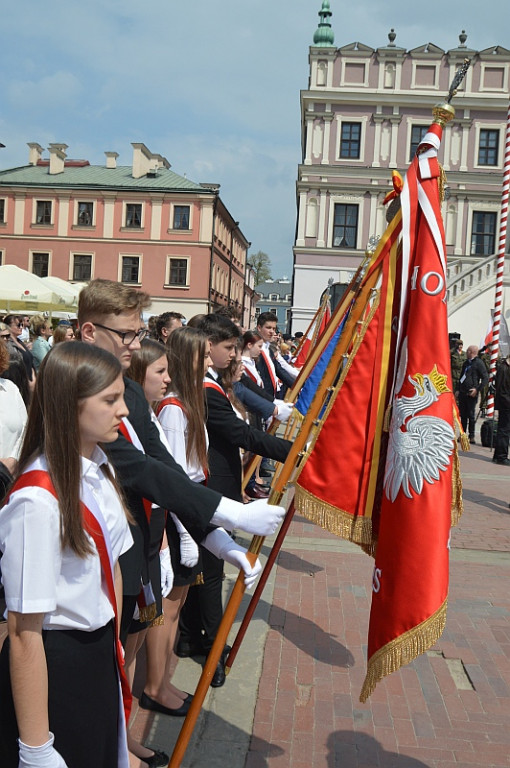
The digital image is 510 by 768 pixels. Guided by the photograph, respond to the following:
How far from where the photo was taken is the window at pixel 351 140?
3803 cm

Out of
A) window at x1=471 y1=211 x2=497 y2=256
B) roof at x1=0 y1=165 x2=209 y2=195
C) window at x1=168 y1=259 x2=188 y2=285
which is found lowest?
window at x1=168 y1=259 x2=188 y2=285

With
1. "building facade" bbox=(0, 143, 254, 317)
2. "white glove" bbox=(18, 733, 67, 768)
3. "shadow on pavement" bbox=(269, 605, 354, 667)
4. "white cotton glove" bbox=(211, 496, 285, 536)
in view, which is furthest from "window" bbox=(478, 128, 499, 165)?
"white glove" bbox=(18, 733, 67, 768)

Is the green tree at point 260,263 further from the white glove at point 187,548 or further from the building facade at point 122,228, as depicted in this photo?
the white glove at point 187,548

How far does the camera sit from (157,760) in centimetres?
322

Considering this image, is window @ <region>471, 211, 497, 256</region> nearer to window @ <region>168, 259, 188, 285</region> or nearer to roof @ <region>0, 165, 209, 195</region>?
roof @ <region>0, 165, 209, 195</region>

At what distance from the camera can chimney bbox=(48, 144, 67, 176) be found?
47.4 m

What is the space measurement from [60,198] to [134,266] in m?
6.59

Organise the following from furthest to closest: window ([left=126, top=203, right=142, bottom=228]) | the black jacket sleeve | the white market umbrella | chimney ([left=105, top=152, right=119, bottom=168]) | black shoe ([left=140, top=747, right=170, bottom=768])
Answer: chimney ([left=105, top=152, right=119, bottom=168]), window ([left=126, top=203, right=142, bottom=228]), the white market umbrella, black shoe ([left=140, top=747, right=170, bottom=768]), the black jacket sleeve

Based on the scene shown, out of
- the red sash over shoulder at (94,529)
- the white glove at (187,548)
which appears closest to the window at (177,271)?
the white glove at (187,548)

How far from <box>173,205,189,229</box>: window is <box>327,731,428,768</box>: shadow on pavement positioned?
1724 inches

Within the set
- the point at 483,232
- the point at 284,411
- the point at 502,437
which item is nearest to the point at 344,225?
the point at 483,232

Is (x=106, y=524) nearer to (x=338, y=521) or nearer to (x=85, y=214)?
(x=338, y=521)

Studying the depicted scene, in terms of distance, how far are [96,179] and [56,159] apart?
356 centimetres

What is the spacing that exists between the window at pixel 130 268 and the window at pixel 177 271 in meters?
2.26
